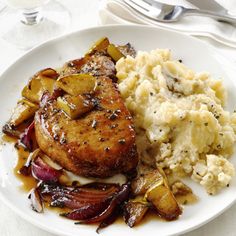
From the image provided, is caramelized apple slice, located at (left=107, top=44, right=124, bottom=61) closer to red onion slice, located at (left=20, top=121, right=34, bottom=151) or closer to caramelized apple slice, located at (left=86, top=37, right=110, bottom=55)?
caramelized apple slice, located at (left=86, top=37, right=110, bottom=55)

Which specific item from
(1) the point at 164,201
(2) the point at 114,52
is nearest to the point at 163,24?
(2) the point at 114,52

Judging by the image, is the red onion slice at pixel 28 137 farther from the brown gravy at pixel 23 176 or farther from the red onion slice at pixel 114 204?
the red onion slice at pixel 114 204

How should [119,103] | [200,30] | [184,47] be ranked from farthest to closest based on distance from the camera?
1. [200,30]
2. [184,47]
3. [119,103]

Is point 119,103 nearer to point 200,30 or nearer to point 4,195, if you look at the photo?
point 4,195

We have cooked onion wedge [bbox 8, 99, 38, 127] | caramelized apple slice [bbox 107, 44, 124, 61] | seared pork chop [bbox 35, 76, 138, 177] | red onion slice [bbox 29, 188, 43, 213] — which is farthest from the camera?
caramelized apple slice [bbox 107, 44, 124, 61]

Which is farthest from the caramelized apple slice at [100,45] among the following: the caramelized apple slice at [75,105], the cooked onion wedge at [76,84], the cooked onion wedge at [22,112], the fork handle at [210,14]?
the fork handle at [210,14]

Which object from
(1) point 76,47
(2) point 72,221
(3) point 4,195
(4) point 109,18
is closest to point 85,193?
(2) point 72,221

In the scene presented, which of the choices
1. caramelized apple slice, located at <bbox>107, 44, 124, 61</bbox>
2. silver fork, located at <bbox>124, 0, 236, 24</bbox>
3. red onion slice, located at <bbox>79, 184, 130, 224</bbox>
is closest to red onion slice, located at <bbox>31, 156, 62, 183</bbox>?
red onion slice, located at <bbox>79, 184, 130, 224</bbox>

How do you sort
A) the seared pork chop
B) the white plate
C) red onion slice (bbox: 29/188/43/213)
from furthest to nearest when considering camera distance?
1. the seared pork chop
2. red onion slice (bbox: 29/188/43/213)
3. the white plate
